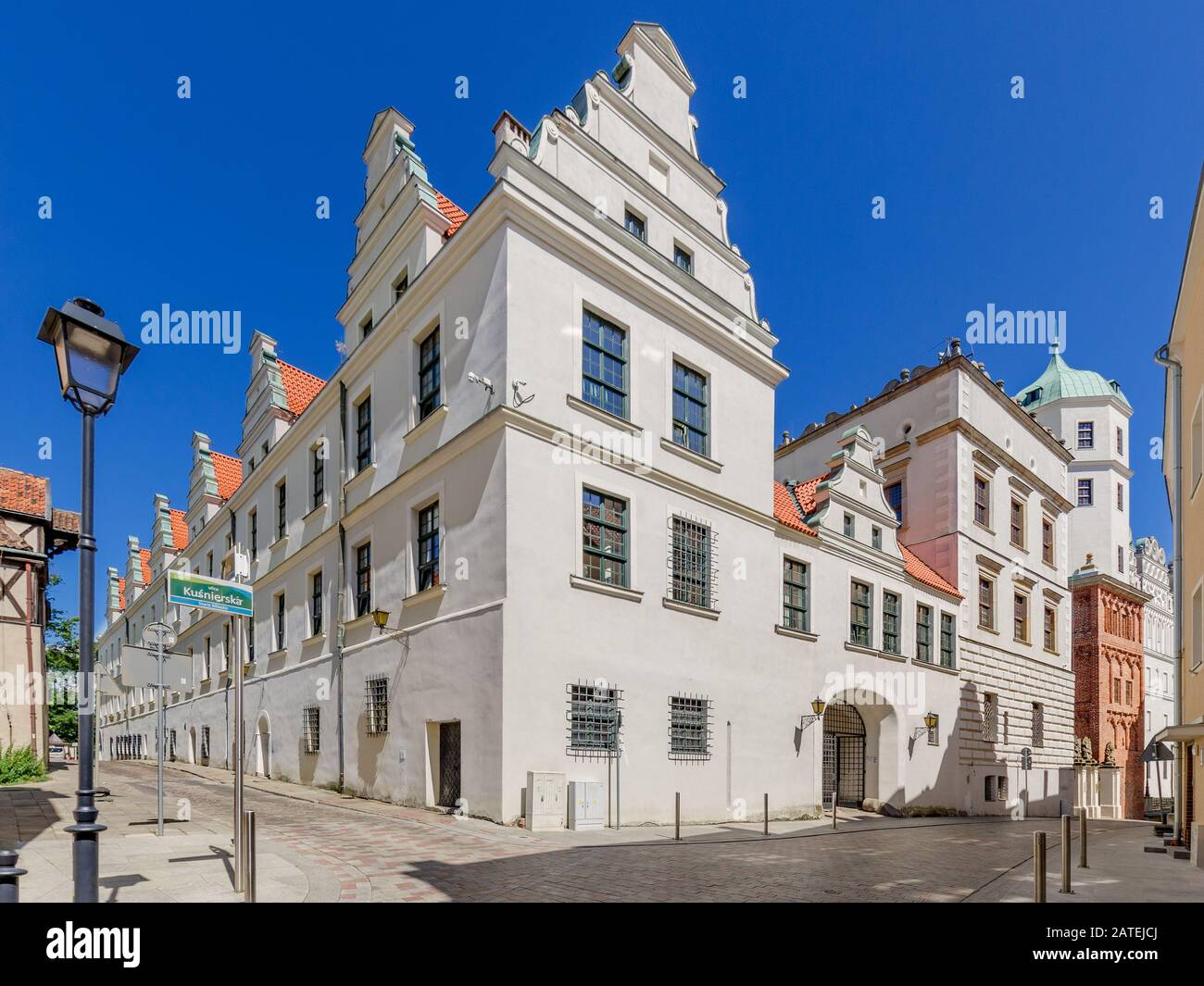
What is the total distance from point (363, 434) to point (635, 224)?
8.88 m

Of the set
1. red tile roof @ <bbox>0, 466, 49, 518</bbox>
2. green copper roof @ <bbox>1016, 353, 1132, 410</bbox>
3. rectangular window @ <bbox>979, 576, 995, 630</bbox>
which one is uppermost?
green copper roof @ <bbox>1016, 353, 1132, 410</bbox>

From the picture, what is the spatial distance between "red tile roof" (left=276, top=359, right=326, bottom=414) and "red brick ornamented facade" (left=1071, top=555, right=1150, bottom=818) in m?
39.5

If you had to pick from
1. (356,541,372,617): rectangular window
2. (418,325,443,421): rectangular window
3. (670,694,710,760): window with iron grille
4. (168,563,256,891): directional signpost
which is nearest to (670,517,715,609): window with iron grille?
(670,694,710,760): window with iron grille

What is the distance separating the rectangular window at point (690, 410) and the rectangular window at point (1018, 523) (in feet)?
66.5

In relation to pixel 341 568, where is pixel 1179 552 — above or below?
above

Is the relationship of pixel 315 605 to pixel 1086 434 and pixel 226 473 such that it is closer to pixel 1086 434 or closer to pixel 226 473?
pixel 226 473

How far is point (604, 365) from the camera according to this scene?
16.8m

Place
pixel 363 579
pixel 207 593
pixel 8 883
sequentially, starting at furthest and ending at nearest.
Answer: pixel 363 579, pixel 207 593, pixel 8 883

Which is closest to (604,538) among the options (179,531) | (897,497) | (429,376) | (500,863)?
(429,376)

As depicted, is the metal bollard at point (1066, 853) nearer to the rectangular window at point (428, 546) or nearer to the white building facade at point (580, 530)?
the white building facade at point (580, 530)

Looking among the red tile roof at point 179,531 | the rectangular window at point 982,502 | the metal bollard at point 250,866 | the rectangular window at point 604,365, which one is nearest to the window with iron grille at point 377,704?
the rectangular window at point 604,365

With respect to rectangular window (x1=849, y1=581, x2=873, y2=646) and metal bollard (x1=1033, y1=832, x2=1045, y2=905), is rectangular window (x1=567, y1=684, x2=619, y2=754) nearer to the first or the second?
metal bollard (x1=1033, y1=832, x2=1045, y2=905)

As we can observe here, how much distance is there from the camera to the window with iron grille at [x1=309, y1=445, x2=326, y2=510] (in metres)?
22.6
